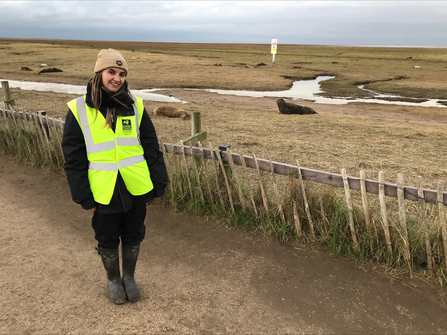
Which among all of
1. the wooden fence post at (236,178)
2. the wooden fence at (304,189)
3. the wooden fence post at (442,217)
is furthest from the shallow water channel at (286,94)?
the wooden fence post at (442,217)

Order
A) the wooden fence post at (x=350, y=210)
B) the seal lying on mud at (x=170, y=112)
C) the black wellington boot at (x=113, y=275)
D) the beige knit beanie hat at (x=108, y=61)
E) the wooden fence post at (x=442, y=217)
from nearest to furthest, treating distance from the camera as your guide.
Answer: the beige knit beanie hat at (x=108, y=61) < the black wellington boot at (x=113, y=275) < the wooden fence post at (x=442, y=217) < the wooden fence post at (x=350, y=210) < the seal lying on mud at (x=170, y=112)

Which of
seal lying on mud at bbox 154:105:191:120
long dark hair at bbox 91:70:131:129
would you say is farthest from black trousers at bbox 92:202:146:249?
seal lying on mud at bbox 154:105:191:120

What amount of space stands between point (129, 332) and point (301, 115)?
10905 mm

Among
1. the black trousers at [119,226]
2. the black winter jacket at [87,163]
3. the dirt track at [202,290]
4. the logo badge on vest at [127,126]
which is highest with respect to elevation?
the logo badge on vest at [127,126]

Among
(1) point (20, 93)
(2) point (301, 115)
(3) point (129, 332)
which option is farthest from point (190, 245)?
(1) point (20, 93)

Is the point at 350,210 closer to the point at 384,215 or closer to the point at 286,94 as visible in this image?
the point at 384,215

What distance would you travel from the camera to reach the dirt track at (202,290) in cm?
261

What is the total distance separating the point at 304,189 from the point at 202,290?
1.44 metres

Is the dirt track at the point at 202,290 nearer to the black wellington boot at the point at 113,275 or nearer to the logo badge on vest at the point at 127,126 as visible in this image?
the black wellington boot at the point at 113,275

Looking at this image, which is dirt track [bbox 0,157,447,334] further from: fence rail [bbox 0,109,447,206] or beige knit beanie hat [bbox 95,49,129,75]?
beige knit beanie hat [bbox 95,49,129,75]

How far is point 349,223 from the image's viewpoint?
3.44 m

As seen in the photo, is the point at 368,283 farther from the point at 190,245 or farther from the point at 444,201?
the point at 190,245

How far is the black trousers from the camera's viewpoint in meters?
2.55

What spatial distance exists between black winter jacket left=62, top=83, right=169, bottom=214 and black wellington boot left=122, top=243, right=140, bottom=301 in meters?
0.50
